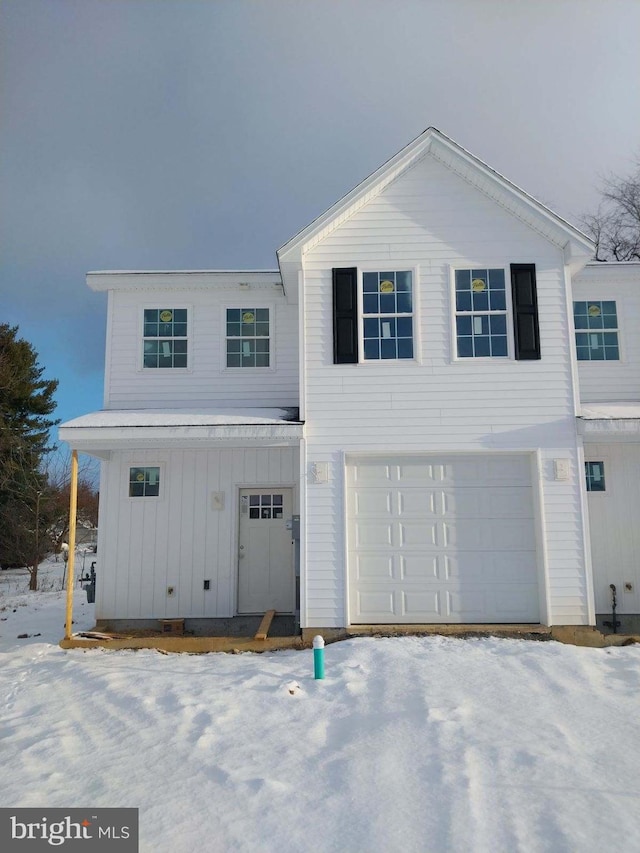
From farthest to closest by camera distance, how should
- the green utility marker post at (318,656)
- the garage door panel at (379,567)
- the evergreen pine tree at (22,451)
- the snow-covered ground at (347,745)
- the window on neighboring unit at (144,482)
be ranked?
the evergreen pine tree at (22,451) → the window on neighboring unit at (144,482) → the garage door panel at (379,567) → the green utility marker post at (318,656) → the snow-covered ground at (347,745)

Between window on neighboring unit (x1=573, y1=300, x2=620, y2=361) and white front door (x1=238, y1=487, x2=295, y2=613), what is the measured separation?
18.8ft

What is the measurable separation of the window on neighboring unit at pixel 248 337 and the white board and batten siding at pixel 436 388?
192 centimetres

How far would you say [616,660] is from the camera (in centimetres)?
719

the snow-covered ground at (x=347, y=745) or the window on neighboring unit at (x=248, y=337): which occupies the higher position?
the window on neighboring unit at (x=248, y=337)

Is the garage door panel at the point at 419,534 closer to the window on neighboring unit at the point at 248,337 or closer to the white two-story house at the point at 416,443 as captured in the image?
the white two-story house at the point at 416,443

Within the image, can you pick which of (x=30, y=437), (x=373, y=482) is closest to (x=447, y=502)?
(x=373, y=482)

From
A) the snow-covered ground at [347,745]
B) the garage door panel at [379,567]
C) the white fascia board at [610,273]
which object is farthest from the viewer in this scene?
the white fascia board at [610,273]

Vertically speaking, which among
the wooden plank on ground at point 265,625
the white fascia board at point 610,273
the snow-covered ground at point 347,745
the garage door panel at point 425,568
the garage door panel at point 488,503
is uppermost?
the white fascia board at point 610,273

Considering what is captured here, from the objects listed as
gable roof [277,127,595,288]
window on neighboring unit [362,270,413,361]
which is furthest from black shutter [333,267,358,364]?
gable roof [277,127,595,288]

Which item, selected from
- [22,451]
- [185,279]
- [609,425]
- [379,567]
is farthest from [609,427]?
[22,451]

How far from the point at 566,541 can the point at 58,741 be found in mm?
6688

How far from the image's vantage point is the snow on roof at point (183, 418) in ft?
28.3

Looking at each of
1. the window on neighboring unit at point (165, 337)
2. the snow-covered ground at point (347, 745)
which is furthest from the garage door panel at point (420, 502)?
the window on neighboring unit at point (165, 337)

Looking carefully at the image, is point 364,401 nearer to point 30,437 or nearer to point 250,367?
point 250,367
